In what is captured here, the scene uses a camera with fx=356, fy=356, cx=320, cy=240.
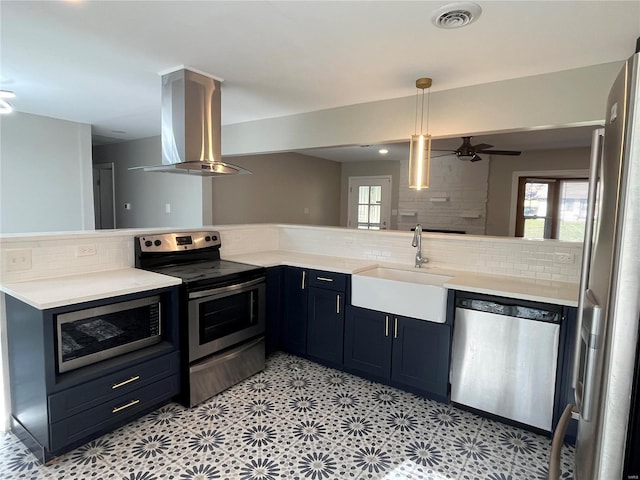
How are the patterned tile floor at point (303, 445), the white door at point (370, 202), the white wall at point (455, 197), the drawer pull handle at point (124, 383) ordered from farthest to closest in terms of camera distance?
1. the white door at point (370, 202)
2. the white wall at point (455, 197)
3. the drawer pull handle at point (124, 383)
4. the patterned tile floor at point (303, 445)

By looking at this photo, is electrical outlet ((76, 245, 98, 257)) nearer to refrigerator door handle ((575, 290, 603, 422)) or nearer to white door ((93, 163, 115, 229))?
refrigerator door handle ((575, 290, 603, 422))

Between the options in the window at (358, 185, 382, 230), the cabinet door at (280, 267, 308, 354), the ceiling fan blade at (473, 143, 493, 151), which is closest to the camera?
the cabinet door at (280, 267, 308, 354)

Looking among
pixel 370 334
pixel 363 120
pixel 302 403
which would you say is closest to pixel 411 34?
pixel 363 120

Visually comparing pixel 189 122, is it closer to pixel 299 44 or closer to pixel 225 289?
pixel 299 44

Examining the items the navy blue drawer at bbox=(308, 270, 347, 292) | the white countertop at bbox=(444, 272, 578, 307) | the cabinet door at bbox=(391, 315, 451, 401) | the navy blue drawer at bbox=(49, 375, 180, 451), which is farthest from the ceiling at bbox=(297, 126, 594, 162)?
the navy blue drawer at bbox=(49, 375, 180, 451)

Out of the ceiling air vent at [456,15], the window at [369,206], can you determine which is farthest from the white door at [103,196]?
the ceiling air vent at [456,15]

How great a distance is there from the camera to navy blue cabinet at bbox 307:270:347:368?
9.31 ft

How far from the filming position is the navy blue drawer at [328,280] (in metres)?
2.81

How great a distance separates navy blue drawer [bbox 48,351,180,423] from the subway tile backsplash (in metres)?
0.78

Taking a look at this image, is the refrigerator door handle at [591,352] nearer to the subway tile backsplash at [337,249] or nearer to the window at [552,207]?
the subway tile backsplash at [337,249]

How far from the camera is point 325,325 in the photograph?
9.61 ft

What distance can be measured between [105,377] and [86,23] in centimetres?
196

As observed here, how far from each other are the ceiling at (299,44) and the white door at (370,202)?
4526mm

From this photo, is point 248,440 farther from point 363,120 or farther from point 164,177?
point 164,177
